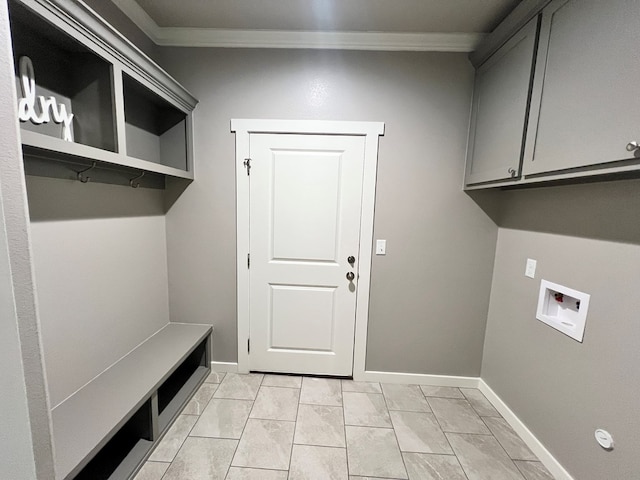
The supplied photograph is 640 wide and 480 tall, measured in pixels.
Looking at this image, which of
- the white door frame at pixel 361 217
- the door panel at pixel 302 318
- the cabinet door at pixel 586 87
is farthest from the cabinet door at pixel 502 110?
the door panel at pixel 302 318

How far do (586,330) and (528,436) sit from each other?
33.2 inches

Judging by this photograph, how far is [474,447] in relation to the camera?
64.7 inches

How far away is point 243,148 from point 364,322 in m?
1.67

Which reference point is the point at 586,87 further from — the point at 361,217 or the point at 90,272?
the point at 90,272

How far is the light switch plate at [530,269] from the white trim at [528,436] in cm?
96

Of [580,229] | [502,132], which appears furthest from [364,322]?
[502,132]

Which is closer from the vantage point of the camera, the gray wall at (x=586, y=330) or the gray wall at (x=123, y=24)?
the gray wall at (x=586, y=330)

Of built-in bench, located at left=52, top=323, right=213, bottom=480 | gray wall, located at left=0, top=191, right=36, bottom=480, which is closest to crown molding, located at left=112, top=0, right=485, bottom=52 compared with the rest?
gray wall, located at left=0, top=191, right=36, bottom=480

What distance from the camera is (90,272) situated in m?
1.50

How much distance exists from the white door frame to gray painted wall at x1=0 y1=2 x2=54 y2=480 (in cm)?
144

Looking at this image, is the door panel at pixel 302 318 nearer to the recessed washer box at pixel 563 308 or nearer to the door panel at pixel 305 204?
the door panel at pixel 305 204

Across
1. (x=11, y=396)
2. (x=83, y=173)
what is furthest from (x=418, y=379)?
(x=83, y=173)

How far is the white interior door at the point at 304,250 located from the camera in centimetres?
204

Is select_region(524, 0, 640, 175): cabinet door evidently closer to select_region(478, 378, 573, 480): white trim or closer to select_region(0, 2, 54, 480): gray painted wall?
select_region(478, 378, 573, 480): white trim
